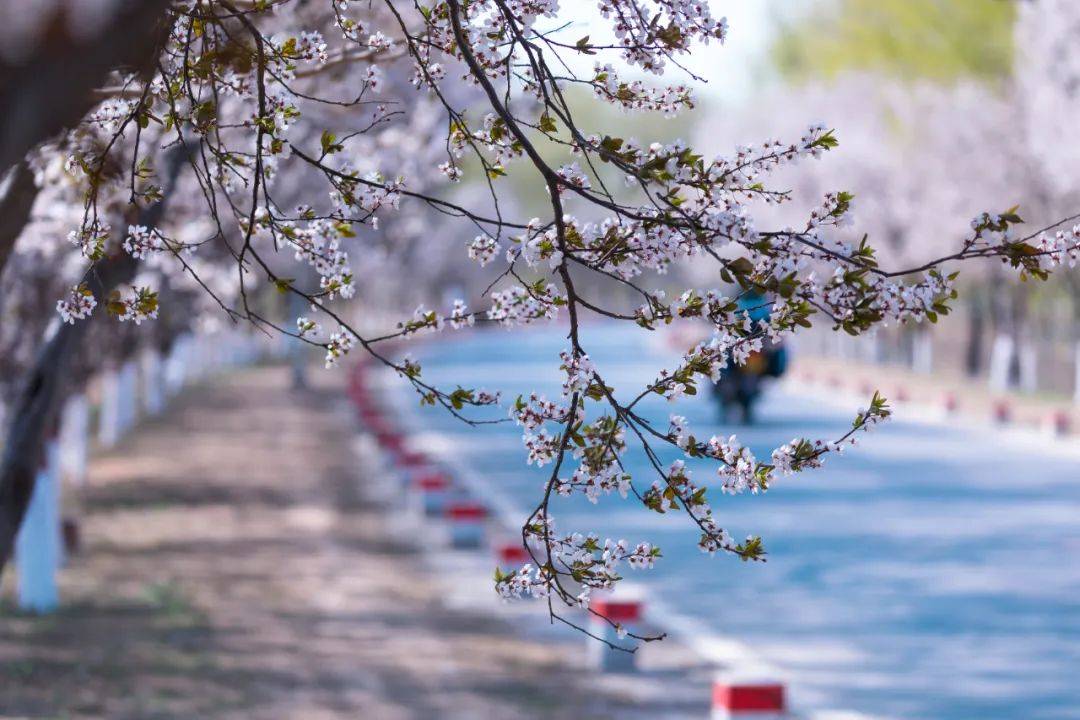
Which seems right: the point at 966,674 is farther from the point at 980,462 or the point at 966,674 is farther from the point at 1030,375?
the point at 1030,375

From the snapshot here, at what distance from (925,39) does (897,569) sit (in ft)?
93.7

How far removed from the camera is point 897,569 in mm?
13531

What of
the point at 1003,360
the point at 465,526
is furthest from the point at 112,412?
the point at 1003,360

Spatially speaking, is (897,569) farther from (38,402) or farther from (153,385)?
(153,385)

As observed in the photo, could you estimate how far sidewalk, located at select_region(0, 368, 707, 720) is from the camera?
356 inches

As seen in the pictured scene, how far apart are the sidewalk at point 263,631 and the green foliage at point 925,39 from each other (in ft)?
76.7

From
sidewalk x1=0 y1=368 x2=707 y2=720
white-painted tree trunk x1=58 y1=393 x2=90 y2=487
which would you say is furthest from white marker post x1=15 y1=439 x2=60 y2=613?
white-painted tree trunk x1=58 y1=393 x2=90 y2=487

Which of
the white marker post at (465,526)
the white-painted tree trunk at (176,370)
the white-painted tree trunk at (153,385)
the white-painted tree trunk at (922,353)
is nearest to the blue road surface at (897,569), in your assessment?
the white marker post at (465,526)

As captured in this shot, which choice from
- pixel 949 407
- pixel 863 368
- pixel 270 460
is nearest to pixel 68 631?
pixel 270 460

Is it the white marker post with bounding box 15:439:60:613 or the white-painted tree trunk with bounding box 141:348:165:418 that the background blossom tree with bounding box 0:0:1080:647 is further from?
the white-painted tree trunk with bounding box 141:348:165:418

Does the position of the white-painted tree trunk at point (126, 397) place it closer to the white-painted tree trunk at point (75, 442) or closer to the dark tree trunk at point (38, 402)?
the white-painted tree trunk at point (75, 442)

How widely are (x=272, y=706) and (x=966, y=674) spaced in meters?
3.74

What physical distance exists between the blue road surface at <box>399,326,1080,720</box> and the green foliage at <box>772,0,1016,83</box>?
587 inches

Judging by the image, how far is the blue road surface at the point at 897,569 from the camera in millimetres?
9695
